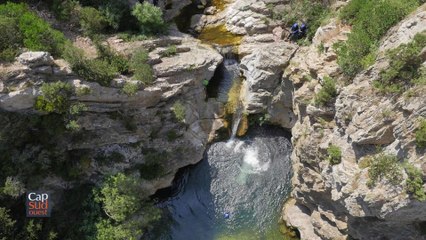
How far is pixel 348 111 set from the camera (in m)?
17.4

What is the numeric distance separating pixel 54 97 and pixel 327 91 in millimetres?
14698

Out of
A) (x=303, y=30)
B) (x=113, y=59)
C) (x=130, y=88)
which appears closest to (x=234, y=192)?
(x=130, y=88)

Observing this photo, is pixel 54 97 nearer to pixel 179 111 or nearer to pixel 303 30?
pixel 179 111

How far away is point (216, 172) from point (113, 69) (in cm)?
982

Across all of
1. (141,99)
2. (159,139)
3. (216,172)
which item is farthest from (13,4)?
(216,172)

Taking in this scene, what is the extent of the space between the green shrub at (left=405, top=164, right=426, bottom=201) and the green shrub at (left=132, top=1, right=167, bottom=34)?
58.9ft

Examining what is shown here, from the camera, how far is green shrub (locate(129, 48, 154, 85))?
2166 centimetres

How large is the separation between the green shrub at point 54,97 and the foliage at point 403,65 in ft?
53.0

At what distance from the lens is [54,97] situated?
62.8ft

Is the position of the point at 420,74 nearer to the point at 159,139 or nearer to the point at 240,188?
the point at 240,188

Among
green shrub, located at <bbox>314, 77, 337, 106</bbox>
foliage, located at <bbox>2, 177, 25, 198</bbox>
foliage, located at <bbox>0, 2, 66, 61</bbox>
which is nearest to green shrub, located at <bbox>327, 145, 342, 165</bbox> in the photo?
green shrub, located at <bbox>314, 77, 337, 106</bbox>

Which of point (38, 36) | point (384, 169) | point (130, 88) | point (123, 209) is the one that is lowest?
point (123, 209)

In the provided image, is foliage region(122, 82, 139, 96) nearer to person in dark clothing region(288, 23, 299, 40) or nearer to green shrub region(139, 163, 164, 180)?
green shrub region(139, 163, 164, 180)

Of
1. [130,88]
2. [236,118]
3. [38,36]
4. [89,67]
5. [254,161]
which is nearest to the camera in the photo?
[38,36]
